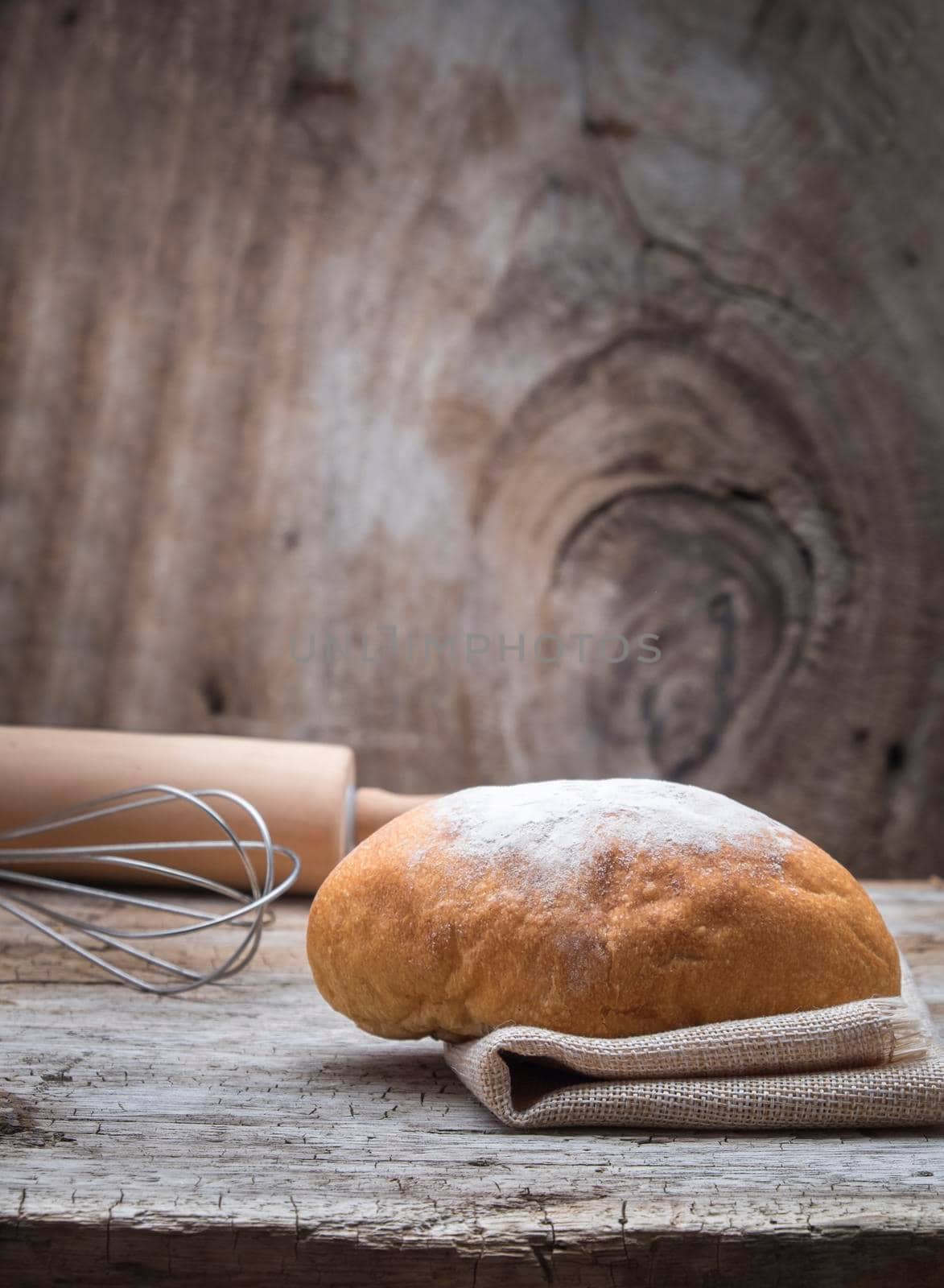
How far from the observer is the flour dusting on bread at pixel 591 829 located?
0.48 m

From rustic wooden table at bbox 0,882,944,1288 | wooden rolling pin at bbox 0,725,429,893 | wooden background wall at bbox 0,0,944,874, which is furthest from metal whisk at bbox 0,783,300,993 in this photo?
wooden background wall at bbox 0,0,944,874

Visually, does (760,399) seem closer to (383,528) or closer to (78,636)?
(383,528)

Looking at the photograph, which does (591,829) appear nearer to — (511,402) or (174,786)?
(174,786)

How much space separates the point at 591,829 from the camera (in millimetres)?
491

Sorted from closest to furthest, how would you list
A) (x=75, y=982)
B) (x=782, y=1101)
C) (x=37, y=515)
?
1. (x=782, y=1101)
2. (x=75, y=982)
3. (x=37, y=515)

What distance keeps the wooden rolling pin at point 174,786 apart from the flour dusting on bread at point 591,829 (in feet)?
1.09

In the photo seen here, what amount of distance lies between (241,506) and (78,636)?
20 cm

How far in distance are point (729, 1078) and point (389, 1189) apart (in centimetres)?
15

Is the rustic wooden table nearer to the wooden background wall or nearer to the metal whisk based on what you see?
the metal whisk

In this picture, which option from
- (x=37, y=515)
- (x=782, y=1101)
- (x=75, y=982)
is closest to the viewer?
(x=782, y=1101)

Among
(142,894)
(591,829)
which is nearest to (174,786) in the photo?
(142,894)

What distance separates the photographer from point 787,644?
1.11 metres

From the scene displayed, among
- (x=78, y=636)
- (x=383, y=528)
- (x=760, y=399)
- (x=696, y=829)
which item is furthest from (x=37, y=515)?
(x=696, y=829)

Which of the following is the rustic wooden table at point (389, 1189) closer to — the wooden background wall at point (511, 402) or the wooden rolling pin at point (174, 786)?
the wooden rolling pin at point (174, 786)
